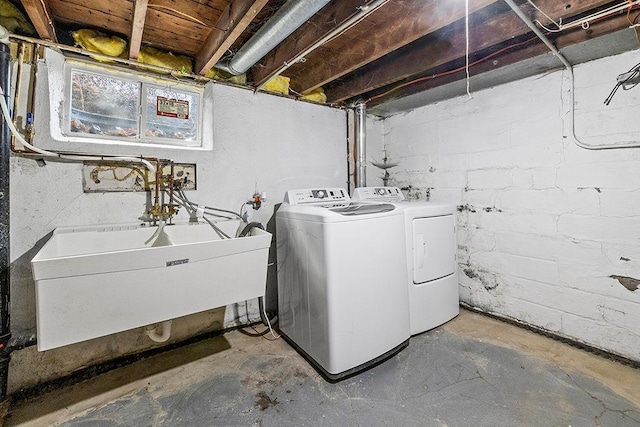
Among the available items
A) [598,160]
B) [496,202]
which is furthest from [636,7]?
[496,202]

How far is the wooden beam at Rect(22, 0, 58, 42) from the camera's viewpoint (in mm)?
1302

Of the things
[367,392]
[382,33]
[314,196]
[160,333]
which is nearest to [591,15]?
[382,33]

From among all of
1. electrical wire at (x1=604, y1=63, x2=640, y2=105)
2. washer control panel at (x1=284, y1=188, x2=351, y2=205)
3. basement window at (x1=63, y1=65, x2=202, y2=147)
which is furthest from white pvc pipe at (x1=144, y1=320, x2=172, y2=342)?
electrical wire at (x1=604, y1=63, x2=640, y2=105)

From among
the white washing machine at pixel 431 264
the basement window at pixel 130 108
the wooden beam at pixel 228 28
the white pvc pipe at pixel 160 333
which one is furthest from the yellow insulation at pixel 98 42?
the white washing machine at pixel 431 264

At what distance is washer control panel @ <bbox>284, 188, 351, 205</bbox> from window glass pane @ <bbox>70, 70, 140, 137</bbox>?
1223mm

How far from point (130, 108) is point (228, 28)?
101cm

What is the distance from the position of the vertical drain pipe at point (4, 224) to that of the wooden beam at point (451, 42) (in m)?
2.26

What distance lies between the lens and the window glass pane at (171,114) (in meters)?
2.08

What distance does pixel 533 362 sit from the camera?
1.81 metres

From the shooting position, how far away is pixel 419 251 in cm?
212

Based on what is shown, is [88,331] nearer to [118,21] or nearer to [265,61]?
[118,21]

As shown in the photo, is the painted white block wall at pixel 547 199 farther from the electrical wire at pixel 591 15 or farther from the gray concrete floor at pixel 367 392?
the electrical wire at pixel 591 15

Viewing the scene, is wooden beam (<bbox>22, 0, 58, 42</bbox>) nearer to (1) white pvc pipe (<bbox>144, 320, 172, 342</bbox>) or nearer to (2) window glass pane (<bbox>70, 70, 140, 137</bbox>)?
(2) window glass pane (<bbox>70, 70, 140, 137</bbox>)

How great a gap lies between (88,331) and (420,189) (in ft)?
9.27
